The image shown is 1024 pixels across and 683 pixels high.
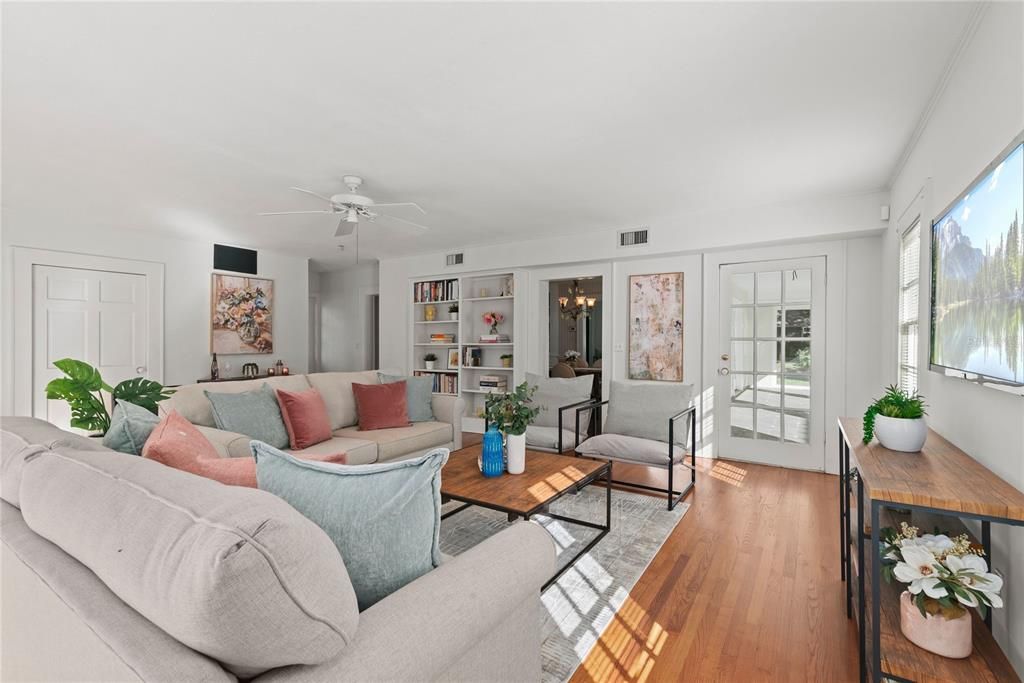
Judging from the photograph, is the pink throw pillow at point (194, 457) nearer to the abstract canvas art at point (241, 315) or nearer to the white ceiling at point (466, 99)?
the white ceiling at point (466, 99)

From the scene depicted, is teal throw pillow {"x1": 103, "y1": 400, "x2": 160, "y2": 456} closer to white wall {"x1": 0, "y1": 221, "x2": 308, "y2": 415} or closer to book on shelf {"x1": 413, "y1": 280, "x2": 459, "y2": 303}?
white wall {"x1": 0, "y1": 221, "x2": 308, "y2": 415}

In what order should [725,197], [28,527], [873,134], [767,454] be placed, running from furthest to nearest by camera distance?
[767,454] → [725,197] → [873,134] → [28,527]

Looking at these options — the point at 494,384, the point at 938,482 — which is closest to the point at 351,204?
the point at 494,384

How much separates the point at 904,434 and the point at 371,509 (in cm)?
194

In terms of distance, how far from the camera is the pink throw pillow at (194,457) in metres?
1.33

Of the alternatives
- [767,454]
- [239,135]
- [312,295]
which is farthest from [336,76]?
[312,295]

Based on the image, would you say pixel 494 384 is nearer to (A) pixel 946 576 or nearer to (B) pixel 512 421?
(B) pixel 512 421

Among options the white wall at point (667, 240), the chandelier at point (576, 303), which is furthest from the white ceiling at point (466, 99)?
the chandelier at point (576, 303)

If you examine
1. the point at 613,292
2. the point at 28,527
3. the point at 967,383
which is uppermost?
the point at 613,292

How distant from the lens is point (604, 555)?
2607 mm

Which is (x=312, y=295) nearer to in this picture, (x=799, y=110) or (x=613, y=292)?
(x=613, y=292)

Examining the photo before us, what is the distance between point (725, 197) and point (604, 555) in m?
3.03

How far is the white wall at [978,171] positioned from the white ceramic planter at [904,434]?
167mm

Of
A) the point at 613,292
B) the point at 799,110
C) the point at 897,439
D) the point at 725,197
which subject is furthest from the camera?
the point at 613,292
